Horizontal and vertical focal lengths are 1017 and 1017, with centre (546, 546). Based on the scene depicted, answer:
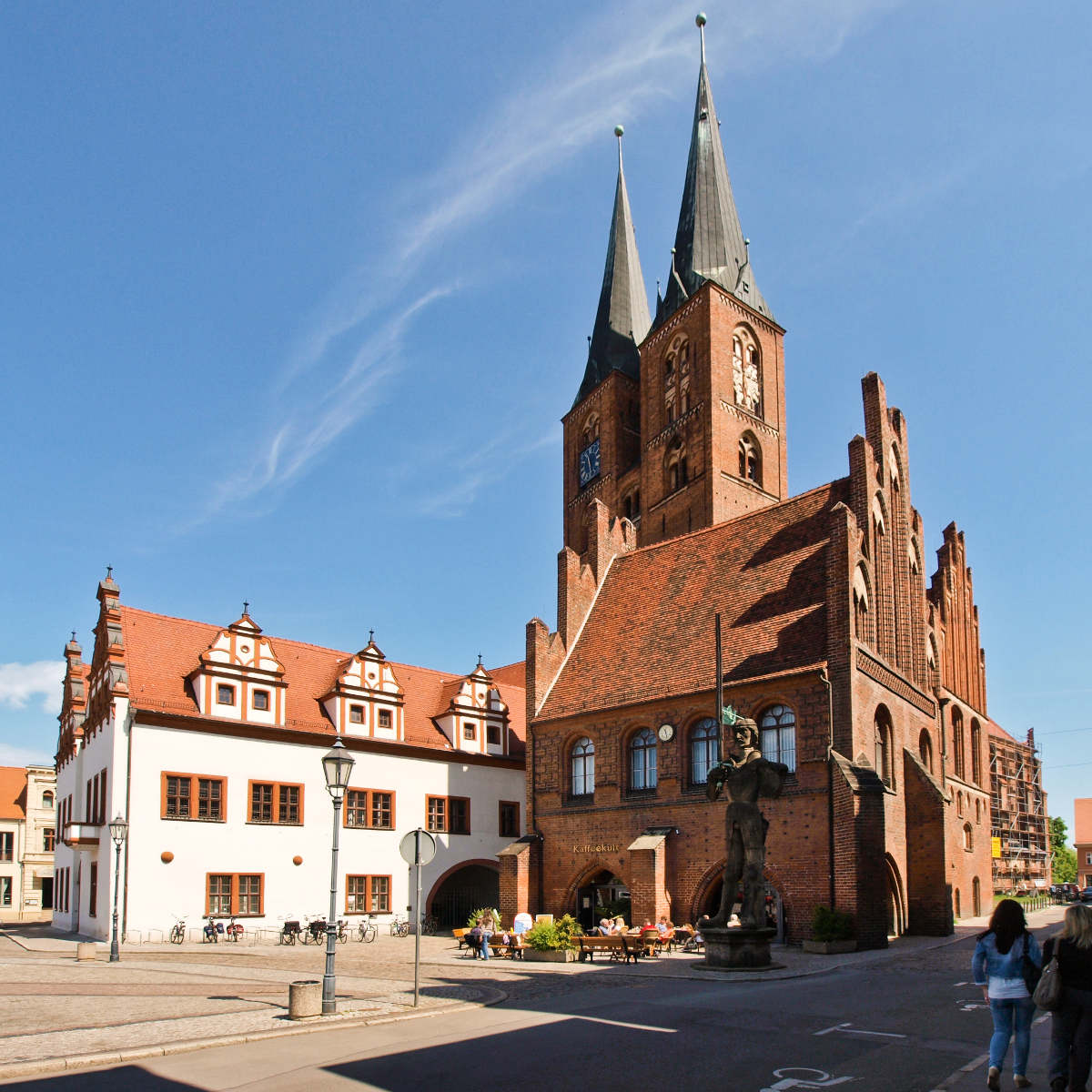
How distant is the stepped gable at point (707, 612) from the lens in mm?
28438

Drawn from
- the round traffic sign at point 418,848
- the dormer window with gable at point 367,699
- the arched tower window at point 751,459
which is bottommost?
the round traffic sign at point 418,848

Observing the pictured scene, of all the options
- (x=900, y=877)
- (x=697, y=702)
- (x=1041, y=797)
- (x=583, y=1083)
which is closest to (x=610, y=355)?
(x=697, y=702)

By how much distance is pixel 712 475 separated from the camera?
4894 cm

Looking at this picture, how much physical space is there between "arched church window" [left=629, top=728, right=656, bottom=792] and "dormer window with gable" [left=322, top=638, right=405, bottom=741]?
924cm

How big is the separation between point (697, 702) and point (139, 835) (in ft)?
52.6

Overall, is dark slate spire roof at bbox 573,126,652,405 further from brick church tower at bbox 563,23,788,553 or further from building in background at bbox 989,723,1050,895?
building in background at bbox 989,723,1050,895

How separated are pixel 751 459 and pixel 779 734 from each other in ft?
89.8

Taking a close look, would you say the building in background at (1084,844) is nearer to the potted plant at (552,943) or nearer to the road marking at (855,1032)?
the potted plant at (552,943)

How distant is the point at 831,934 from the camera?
75.3ft

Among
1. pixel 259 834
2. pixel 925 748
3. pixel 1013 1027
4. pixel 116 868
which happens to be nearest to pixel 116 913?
pixel 116 868

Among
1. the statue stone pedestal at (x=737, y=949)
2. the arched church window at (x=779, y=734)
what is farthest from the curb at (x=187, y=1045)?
the arched church window at (x=779, y=734)

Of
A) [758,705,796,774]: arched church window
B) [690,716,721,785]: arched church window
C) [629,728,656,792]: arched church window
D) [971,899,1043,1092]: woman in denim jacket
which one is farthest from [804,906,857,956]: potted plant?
[971,899,1043,1092]: woman in denim jacket

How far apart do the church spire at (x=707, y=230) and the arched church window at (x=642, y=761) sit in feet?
97.3

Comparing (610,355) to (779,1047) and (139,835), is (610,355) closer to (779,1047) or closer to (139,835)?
(139,835)
